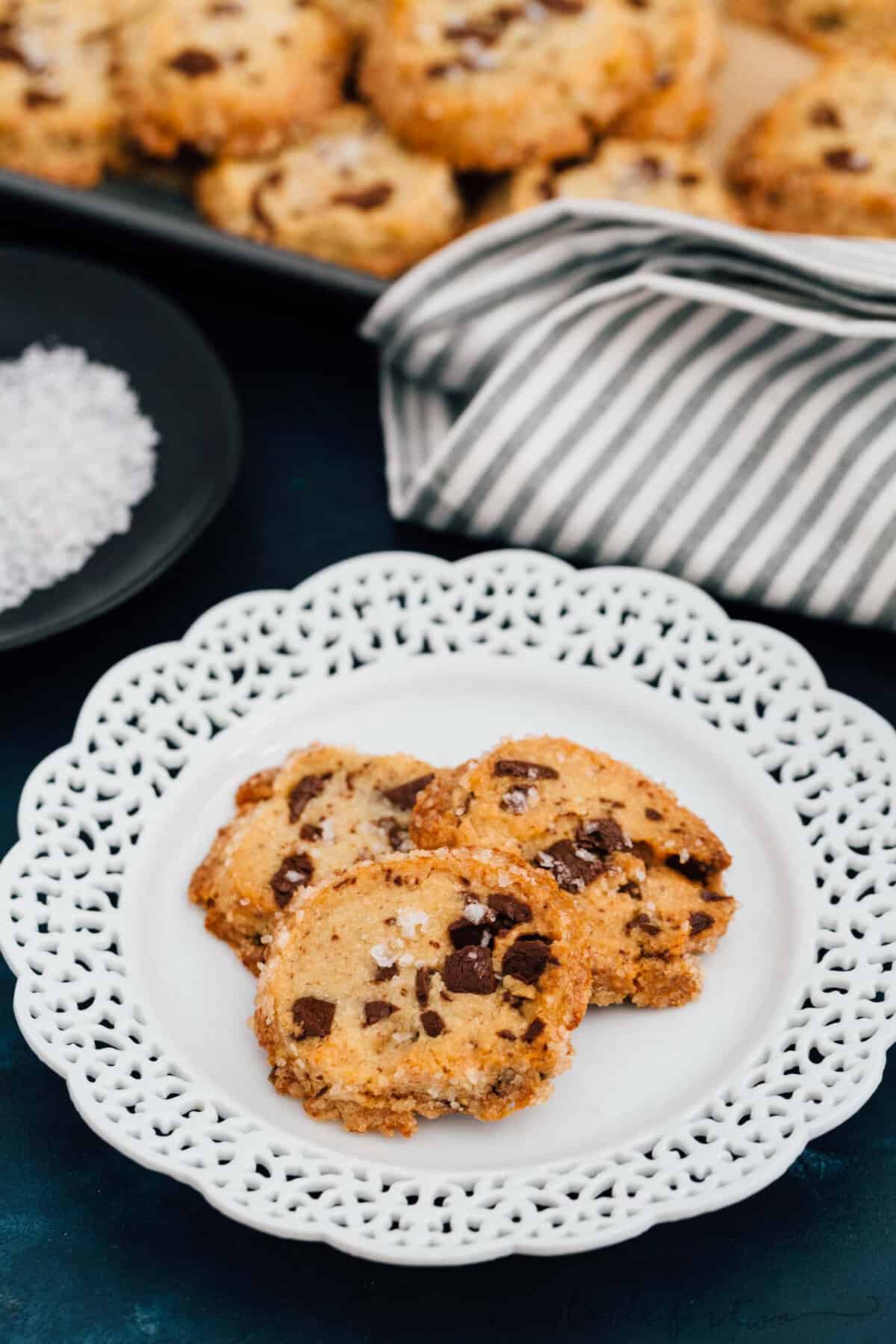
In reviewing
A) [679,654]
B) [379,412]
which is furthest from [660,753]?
[379,412]

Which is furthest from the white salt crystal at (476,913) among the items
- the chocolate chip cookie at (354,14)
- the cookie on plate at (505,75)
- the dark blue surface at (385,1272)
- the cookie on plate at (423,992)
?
the chocolate chip cookie at (354,14)

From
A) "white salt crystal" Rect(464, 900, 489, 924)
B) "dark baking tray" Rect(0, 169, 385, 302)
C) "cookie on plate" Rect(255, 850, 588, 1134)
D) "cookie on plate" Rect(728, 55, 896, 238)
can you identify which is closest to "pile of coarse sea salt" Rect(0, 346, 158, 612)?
"dark baking tray" Rect(0, 169, 385, 302)

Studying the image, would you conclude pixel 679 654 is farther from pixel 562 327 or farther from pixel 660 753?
pixel 562 327

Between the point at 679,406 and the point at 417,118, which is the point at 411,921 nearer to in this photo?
the point at 679,406

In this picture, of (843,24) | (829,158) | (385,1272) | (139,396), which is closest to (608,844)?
(385,1272)

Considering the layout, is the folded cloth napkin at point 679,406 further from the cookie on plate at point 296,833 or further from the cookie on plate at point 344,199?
the cookie on plate at point 296,833

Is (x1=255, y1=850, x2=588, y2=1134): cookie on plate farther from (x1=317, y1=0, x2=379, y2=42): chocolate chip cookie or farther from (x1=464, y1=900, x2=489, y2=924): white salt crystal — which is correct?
(x1=317, y1=0, x2=379, y2=42): chocolate chip cookie
